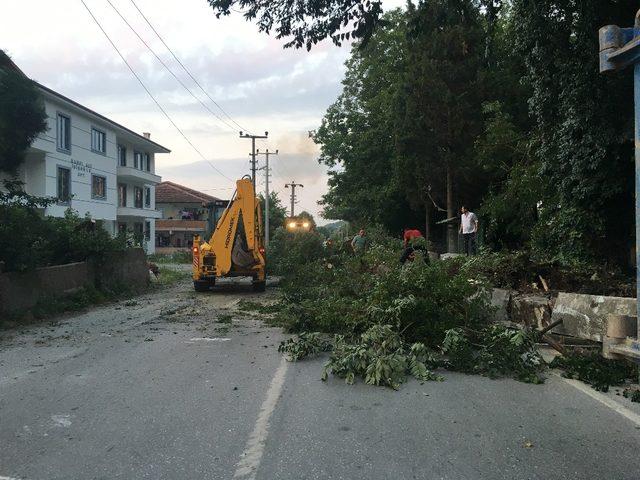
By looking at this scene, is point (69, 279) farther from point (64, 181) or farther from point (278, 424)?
point (64, 181)

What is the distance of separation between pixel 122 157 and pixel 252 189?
95.8 ft

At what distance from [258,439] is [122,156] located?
40.8 metres

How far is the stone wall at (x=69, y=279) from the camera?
1045 cm

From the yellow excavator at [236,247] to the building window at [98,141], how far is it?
75.0 feet

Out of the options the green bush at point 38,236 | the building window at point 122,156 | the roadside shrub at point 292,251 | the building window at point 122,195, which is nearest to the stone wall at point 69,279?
the green bush at point 38,236

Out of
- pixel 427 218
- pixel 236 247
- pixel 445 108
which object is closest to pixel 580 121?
pixel 236 247

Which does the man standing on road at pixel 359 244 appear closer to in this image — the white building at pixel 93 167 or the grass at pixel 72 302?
the grass at pixel 72 302

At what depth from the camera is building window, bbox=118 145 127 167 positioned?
134ft

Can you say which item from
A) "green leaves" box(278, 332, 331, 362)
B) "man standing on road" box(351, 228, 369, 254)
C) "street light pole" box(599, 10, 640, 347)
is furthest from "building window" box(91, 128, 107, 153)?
"street light pole" box(599, 10, 640, 347)

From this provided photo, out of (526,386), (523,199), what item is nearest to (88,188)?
(523,199)

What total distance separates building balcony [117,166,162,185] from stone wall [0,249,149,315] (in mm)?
24193

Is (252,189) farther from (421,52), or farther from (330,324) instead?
(421,52)

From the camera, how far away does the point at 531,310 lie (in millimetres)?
7891

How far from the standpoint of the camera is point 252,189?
51.8ft
